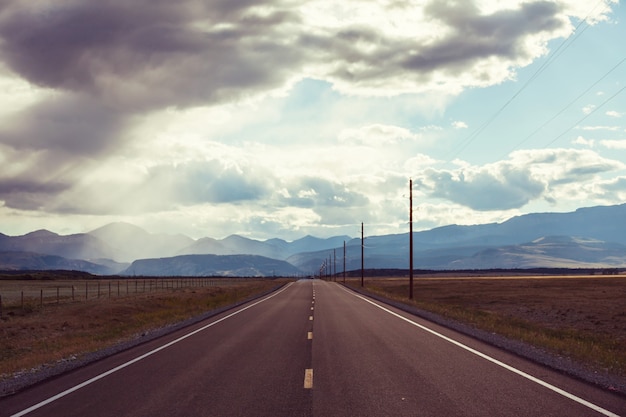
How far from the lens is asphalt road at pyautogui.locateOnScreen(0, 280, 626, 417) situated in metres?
8.77

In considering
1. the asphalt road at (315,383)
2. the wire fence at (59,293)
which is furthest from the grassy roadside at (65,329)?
the wire fence at (59,293)

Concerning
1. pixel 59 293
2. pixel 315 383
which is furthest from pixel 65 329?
pixel 59 293

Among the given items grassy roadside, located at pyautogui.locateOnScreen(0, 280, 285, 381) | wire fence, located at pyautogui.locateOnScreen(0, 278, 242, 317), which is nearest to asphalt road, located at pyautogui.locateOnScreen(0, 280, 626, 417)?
grassy roadside, located at pyautogui.locateOnScreen(0, 280, 285, 381)

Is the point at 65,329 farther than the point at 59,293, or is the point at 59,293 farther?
the point at 59,293

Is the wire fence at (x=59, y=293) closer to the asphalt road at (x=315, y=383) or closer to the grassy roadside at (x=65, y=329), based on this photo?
the grassy roadside at (x=65, y=329)

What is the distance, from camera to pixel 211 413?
8.49 meters

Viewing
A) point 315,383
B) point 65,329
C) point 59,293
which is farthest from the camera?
point 59,293

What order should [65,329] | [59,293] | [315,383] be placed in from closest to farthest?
[315,383]
[65,329]
[59,293]

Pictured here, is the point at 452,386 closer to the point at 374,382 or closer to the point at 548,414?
the point at 374,382

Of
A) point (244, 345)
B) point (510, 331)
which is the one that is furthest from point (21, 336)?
point (510, 331)

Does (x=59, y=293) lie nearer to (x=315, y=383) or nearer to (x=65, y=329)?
(x=65, y=329)

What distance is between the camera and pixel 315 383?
35.7ft

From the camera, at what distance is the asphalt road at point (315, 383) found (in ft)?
28.8

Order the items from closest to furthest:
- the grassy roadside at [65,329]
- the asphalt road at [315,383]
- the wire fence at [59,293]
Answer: the asphalt road at [315,383], the grassy roadside at [65,329], the wire fence at [59,293]
